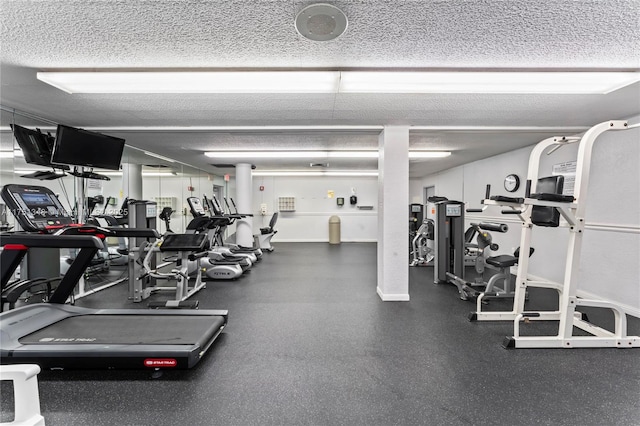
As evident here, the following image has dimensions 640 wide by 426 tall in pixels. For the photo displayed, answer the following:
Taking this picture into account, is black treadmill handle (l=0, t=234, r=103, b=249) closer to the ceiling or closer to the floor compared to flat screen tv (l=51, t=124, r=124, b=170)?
closer to the floor

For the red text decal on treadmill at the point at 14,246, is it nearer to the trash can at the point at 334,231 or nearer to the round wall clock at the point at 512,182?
the round wall clock at the point at 512,182

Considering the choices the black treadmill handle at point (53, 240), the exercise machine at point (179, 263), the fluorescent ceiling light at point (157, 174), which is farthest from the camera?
the fluorescent ceiling light at point (157, 174)

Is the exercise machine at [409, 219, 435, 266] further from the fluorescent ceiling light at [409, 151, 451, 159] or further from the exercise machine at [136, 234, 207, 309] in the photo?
the exercise machine at [136, 234, 207, 309]

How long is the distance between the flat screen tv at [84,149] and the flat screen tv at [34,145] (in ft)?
0.69

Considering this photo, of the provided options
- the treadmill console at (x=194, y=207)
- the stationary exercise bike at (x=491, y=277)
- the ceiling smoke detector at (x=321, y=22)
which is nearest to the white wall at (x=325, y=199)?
the treadmill console at (x=194, y=207)

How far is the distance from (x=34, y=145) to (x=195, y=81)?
6.53ft

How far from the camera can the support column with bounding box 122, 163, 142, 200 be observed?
19.2 feet

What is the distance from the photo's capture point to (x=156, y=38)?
6.32 ft

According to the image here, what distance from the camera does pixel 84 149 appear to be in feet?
10.4

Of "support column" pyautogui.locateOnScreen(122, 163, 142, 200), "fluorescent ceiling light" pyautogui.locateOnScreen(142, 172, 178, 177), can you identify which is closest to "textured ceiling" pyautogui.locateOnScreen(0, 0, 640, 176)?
"support column" pyautogui.locateOnScreen(122, 163, 142, 200)

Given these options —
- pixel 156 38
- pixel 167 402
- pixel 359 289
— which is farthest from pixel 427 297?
pixel 156 38

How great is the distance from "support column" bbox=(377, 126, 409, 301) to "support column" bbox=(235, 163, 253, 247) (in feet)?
13.9

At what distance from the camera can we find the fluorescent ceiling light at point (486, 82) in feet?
7.73

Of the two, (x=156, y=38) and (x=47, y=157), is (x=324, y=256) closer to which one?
(x=47, y=157)
